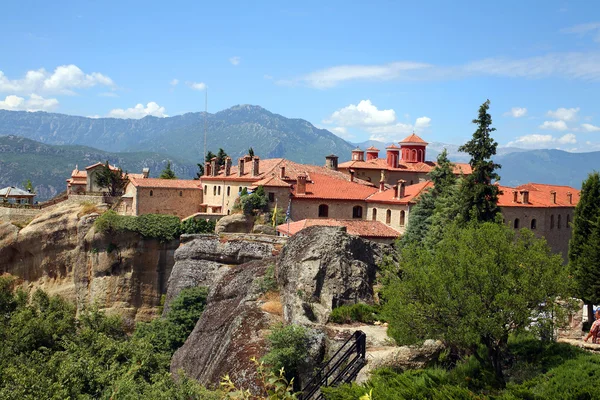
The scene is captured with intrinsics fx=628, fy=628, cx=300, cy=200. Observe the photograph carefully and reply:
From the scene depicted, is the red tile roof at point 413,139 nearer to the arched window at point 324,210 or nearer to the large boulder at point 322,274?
the arched window at point 324,210

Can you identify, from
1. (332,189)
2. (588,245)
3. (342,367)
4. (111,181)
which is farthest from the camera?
(111,181)

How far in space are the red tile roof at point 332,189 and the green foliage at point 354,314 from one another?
31.2 m

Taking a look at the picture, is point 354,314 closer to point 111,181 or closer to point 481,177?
point 481,177

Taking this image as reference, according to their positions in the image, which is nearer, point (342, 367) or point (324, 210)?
point (342, 367)

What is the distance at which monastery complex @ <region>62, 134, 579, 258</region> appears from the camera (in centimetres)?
5106

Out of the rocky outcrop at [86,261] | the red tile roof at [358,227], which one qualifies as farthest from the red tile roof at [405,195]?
the rocky outcrop at [86,261]

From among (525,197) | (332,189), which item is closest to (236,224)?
(332,189)

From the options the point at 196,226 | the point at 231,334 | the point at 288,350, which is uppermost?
the point at 196,226

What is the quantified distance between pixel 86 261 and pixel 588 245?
3871cm

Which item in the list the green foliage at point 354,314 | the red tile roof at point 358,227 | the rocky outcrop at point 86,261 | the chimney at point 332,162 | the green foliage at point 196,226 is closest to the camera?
the green foliage at point 354,314

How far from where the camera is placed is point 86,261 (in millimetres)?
52750

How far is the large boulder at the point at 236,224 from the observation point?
50031 mm

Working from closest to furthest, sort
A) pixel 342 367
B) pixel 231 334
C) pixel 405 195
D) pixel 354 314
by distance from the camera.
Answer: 1. pixel 342 367
2. pixel 231 334
3. pixel 354 314
4. pixel 405 195

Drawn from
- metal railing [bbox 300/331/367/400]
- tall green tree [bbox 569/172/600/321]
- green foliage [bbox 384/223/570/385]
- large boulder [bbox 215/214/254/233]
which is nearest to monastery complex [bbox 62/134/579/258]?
large boulder [bbox 215/214/254/233]
